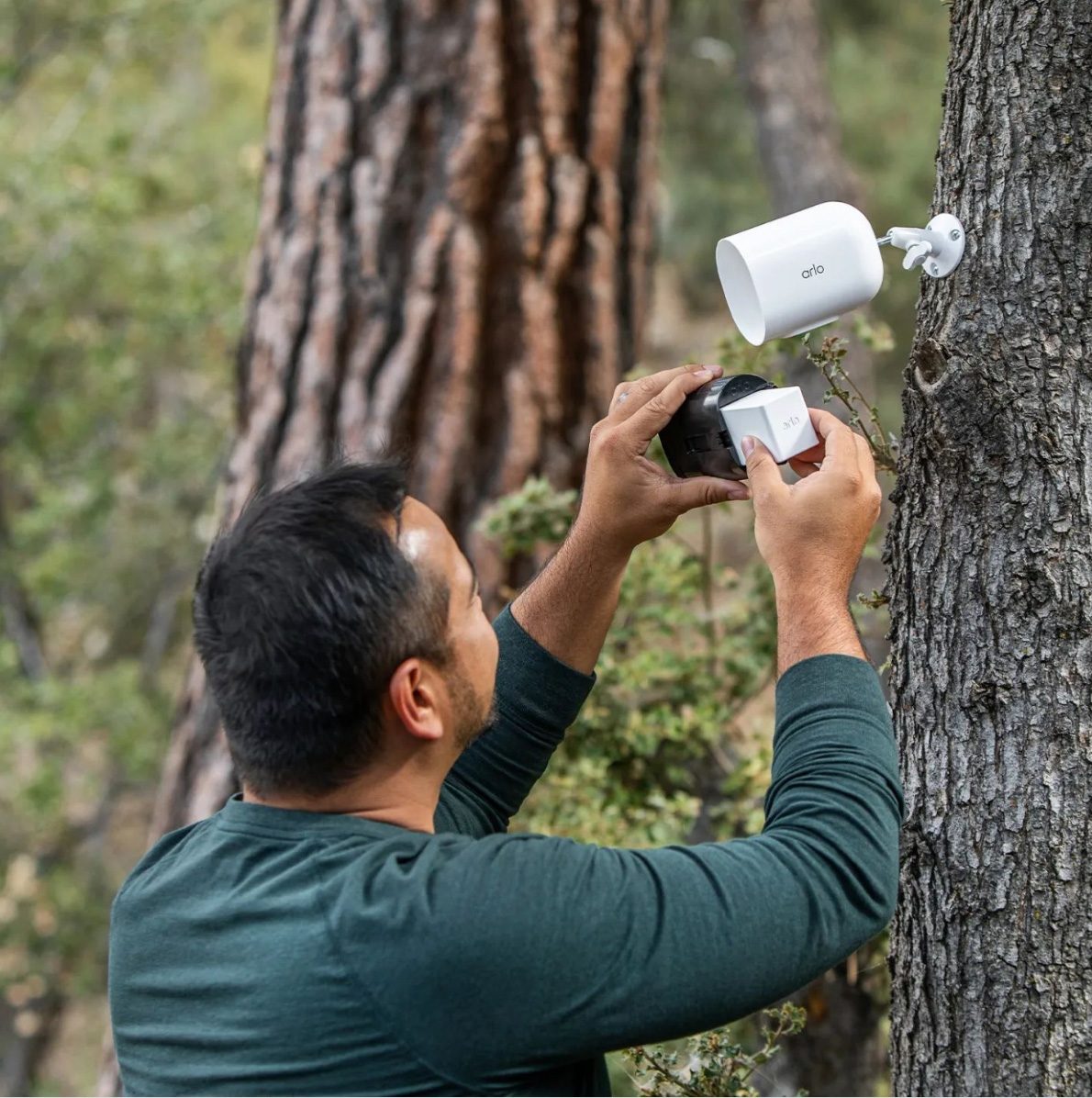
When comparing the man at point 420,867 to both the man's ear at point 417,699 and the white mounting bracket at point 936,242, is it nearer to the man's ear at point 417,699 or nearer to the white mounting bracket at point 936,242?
the man's ear at point 417,699

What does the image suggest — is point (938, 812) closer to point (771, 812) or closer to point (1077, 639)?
point (1077, 639)

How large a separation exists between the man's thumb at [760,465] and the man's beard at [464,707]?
1.39ft

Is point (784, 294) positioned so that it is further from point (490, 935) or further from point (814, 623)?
point (490, 935)

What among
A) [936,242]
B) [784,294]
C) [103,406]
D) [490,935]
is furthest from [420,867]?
[103,406]

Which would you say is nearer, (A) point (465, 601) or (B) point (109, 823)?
(A) point (465, 601)

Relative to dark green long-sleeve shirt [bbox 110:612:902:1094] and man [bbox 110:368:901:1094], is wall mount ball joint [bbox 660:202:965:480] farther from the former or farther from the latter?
dark green long-sleeve shirt [bbox 110:612:902:1094]

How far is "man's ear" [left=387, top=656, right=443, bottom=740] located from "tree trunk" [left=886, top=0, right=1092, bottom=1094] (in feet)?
2.55

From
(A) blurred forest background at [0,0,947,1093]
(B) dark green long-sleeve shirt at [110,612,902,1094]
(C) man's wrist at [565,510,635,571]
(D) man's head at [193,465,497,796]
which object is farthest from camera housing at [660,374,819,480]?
(A) blurred forest background at [0,0,947,1093]

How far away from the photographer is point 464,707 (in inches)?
64.0

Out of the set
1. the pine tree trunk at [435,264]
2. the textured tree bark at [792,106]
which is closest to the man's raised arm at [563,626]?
the pine tree trunk at [435,264]

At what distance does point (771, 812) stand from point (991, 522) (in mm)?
568

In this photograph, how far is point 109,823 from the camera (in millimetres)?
10086

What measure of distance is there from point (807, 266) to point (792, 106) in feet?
26.6

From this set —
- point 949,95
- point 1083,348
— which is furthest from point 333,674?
point 949,95
